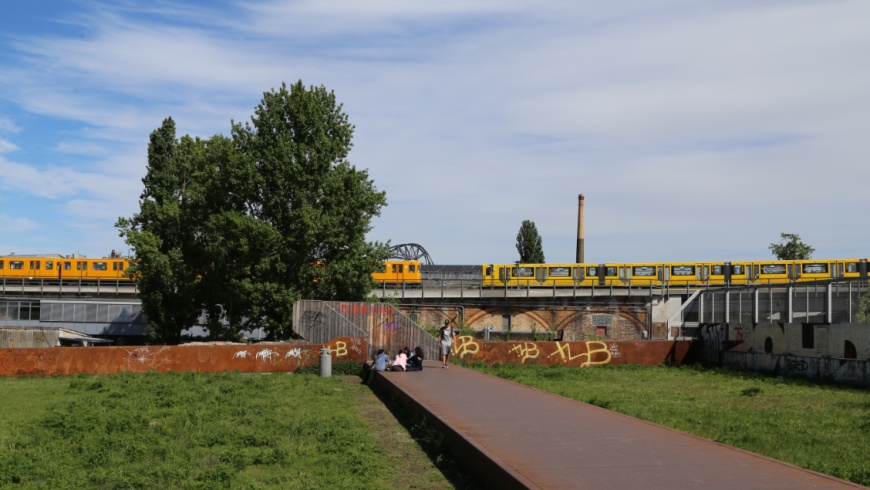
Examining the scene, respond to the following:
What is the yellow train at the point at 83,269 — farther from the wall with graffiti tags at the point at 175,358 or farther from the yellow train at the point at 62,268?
the wall with graffiti tags at the point at 175,358

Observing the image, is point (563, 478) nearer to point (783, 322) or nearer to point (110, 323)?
point (783, 322)

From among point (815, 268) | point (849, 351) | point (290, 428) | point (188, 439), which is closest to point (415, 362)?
point (290, 428)

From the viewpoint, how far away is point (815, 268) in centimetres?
6309

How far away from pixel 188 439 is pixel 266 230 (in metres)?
23.6

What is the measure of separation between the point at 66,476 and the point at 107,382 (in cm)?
1333

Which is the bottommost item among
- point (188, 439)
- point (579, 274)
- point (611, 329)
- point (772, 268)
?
point (188, 439)

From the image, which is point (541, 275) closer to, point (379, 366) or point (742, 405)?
point (379, 366)

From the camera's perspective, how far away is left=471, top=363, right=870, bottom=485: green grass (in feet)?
39.2

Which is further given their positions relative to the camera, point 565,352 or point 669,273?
point 669,273

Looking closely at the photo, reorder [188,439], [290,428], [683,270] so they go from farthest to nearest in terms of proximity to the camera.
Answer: [683,270]
[290,428]
[188,439]

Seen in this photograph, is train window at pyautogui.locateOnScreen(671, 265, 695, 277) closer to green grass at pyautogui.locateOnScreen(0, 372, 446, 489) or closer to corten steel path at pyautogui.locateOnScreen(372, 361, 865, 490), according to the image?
green grass at pyautogui.locateOnScreen(0, 372, 446, 489)

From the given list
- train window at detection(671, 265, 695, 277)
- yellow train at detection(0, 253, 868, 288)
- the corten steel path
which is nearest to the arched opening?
the corten steel path

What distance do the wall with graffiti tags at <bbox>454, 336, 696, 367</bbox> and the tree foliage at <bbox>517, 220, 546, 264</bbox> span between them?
66.6 m

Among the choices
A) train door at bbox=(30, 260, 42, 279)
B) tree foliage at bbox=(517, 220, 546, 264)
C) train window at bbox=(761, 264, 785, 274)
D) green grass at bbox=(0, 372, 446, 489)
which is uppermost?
tree foliage at bbox=(517, 220, 546, 264)
